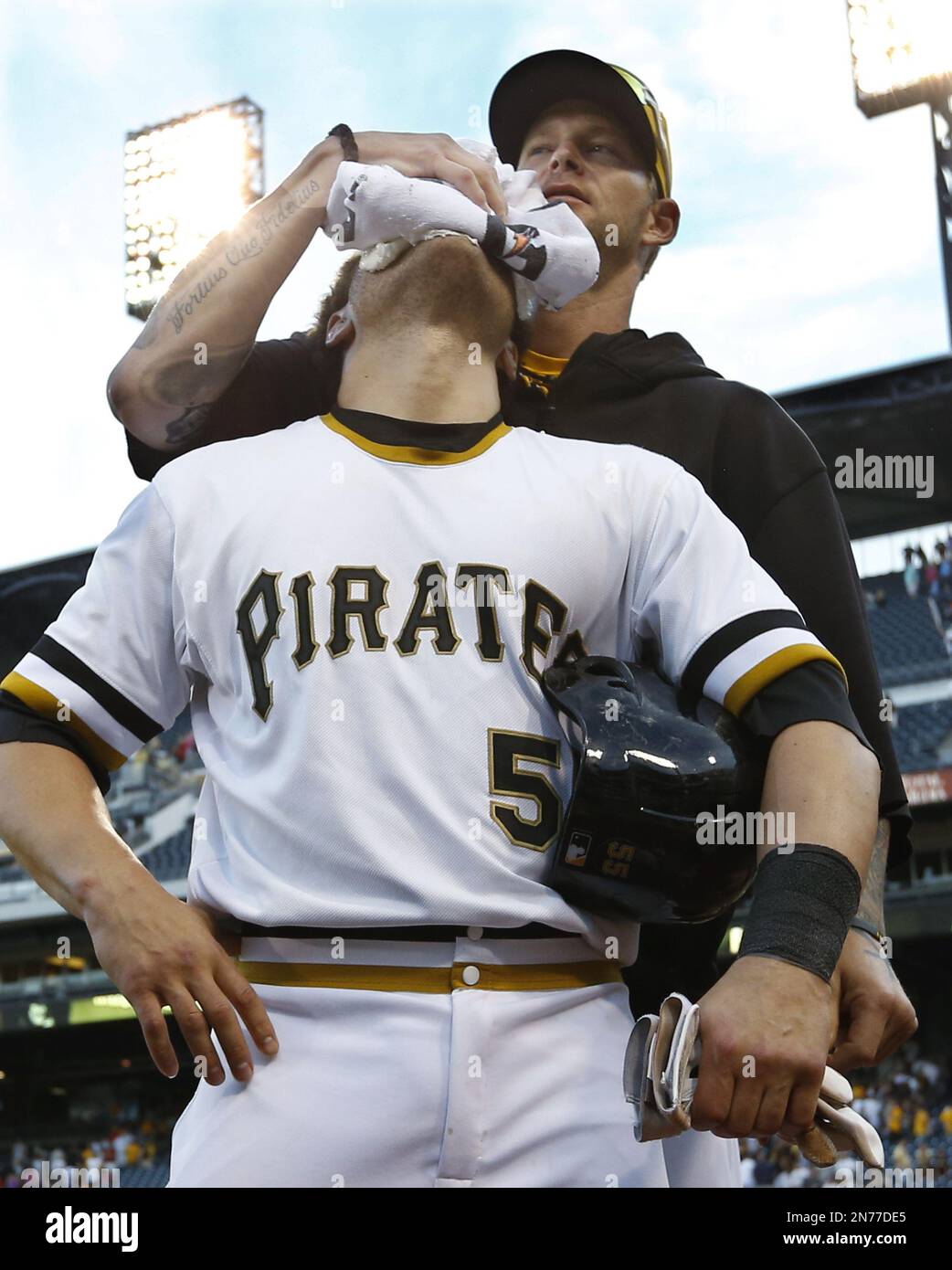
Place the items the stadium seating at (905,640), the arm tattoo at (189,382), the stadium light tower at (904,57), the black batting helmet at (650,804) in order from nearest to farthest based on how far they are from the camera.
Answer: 1. the black batting helmet at (650,804)
2. the arm tattoo at (189,382)
3. the stadium light tower at (904,57)
4. the stadium seating at (905,640)

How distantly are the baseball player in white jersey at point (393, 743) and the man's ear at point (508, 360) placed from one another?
0.52 feet

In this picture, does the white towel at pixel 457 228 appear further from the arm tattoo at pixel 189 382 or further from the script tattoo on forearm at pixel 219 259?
the arm tattoo at pixel 189 382

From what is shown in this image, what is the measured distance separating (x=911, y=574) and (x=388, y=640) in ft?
A: 54.4

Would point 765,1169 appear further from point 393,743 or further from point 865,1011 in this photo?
point 393,743

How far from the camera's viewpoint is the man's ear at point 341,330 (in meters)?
2.20

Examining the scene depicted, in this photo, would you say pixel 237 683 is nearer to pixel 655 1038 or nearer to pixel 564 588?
pixel 564 588

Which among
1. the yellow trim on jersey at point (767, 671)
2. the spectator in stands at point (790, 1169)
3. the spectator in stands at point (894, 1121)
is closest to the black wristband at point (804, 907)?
the yellow trim on jersey at point (767, 671)

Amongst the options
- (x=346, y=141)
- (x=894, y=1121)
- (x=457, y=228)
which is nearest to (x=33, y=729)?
(x=457, y=228)

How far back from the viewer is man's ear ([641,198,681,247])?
118 inches

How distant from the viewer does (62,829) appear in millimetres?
1793

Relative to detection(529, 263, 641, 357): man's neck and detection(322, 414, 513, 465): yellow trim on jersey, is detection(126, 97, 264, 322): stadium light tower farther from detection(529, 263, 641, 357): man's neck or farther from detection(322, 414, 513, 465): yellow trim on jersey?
detection(322, 414, 513, 465): yellow trim on jersey

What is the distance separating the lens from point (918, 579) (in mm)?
17281
